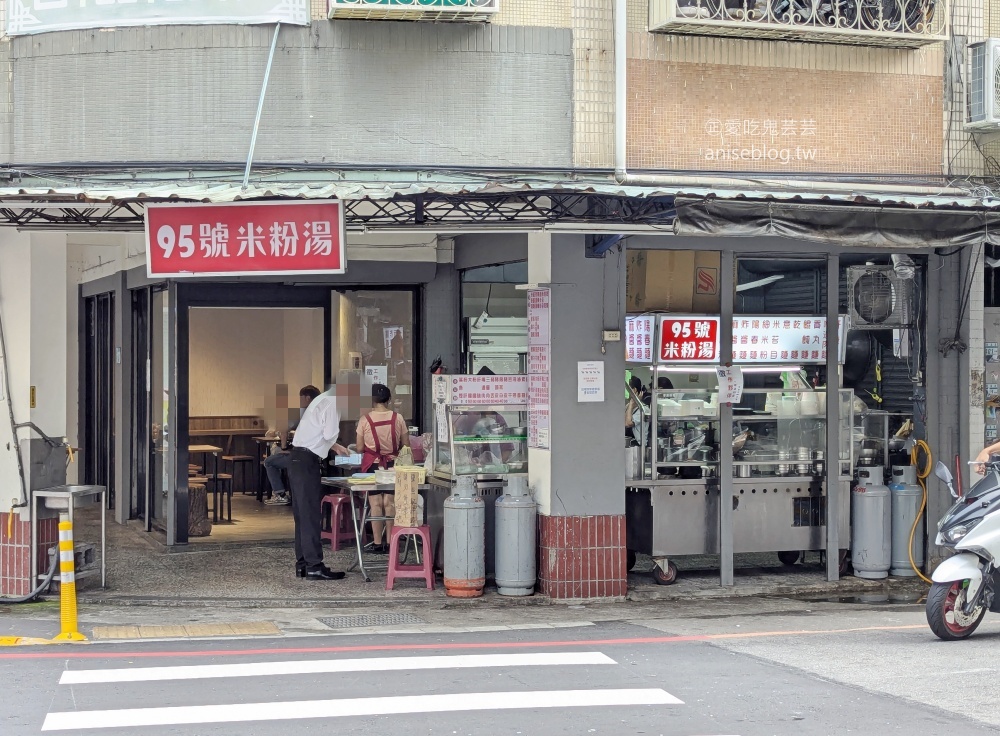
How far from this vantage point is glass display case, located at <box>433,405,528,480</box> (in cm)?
1210

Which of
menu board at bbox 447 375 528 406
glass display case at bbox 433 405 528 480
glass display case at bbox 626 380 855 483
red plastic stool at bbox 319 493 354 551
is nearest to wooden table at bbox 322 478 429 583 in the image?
glass display case at bbox 433 405 528 480

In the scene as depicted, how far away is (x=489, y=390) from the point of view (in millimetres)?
12062

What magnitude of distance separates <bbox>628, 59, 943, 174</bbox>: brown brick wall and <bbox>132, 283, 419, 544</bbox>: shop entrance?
14.1 feet

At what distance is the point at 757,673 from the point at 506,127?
5.42 meters

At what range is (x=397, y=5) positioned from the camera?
10805mm

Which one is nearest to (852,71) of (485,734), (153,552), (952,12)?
(952,12)

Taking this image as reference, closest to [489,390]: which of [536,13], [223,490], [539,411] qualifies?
[539,411]

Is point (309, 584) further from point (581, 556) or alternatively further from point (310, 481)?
point (581, 556)

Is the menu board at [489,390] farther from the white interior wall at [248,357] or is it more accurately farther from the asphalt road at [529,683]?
the white interior wall at [248,357]

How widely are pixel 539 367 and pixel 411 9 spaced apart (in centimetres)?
336

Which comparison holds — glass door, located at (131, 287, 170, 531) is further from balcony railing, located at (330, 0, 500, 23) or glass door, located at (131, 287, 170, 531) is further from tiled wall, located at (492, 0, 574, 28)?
tiled wall, located at (492, 0, 574, 28)

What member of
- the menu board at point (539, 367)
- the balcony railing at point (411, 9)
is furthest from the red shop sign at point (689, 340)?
the balcony railing at point (411, 9)

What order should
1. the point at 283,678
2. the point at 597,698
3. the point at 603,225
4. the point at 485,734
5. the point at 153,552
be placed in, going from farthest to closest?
the point at 153,552, the point at 603,225, the point at 283,678, the point at 597,698, the point at 485,734

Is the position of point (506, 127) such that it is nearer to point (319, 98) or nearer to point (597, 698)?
point (319, 98)
